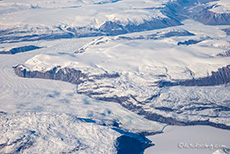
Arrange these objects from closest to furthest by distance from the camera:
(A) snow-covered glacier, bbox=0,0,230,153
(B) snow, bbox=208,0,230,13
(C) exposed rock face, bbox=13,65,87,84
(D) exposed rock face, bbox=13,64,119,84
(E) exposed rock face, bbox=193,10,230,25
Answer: (A) snow-covered glacier, bbox=0,0,230,153 → (D) exposed rock face, bbox=13,64,119,84 → (C) exposed rock face, bbox=13,65,87,84 → (E) exposed rock face, bbox=193,10,230,25 → (B) snow, bbox=208,0,230,13

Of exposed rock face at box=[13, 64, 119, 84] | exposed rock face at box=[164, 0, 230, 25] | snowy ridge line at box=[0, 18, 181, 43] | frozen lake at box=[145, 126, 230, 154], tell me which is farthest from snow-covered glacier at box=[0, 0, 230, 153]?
exposed rock face at box=[164, 0, 230, 25]

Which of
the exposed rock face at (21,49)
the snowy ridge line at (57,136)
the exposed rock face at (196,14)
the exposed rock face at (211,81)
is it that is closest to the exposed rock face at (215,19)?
the exposed rock face at (196,14)

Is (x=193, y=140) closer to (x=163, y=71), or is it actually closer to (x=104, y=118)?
(x=104, y=118)

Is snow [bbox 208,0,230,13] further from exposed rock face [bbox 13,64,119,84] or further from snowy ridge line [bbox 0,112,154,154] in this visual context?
snowy ridge line [bbox 0,112,154,154]

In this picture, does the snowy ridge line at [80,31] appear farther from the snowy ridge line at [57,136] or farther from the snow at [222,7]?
the snowy ridge line at [57,136]

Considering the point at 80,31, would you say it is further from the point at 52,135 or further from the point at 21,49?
the point at 52,135

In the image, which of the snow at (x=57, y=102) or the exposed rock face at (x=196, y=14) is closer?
the snow at (x=57, y=102)
